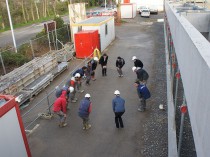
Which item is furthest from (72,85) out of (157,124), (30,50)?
(30,50)

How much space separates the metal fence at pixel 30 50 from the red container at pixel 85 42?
8.74 feet

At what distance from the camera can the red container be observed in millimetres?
18328

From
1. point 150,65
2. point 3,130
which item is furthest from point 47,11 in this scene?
point 3,130

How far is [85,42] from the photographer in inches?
727

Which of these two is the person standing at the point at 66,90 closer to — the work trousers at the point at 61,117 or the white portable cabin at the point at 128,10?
the work trousers at the point at 61,117

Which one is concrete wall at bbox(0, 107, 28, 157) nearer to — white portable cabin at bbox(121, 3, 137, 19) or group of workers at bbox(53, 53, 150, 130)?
group of workers at bbox(53, 53, 150, 130)

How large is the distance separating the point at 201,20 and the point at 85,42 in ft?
28.0

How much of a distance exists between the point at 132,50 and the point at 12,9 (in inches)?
1051

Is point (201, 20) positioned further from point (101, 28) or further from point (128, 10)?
point (128, 10)

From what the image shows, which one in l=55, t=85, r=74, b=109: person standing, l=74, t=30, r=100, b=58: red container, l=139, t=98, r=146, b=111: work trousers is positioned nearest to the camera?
l=55, t=85, r=74, b=109: person standing

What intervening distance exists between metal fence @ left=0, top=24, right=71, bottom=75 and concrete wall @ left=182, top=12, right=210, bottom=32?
11195 millimetres

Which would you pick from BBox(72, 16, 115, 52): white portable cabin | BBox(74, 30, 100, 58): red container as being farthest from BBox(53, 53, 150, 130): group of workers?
BBox(72, 16, 115, 52): white portable cabin

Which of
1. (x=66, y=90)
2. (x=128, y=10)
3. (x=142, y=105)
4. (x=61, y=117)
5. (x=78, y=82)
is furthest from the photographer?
(x=128, y=10)

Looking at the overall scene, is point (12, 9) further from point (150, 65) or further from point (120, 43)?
point (150, 65)
